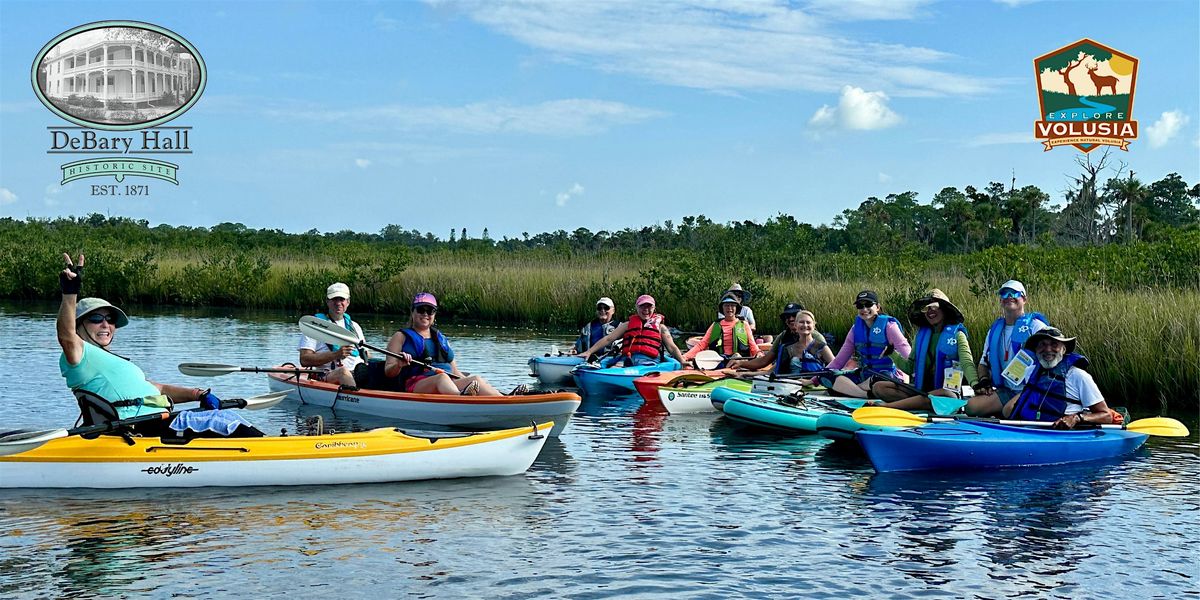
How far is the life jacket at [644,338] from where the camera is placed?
1415 cm

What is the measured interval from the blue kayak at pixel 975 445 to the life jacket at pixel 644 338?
534 centimetres

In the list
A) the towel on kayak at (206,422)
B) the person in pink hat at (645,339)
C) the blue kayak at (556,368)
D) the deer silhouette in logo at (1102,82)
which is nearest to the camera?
the towel on kayak at (206,422)

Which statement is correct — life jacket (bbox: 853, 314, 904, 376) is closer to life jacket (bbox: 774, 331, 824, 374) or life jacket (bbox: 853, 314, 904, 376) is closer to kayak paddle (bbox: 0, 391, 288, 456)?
life jacket (bbox: 774, 331, 824, 374)

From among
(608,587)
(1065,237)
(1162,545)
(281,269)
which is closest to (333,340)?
(608,587)

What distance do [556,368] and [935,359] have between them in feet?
18.7

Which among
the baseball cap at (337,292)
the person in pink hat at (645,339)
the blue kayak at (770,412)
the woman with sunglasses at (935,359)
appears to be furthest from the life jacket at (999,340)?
the baseball cap at (337,292)

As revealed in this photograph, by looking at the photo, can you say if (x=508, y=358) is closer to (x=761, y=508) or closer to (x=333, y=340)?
(x=333, y=340)

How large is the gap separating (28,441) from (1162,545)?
749cm

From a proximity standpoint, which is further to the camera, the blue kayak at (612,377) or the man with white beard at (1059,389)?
the blue kayak at (612,377)

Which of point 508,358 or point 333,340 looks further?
point 508,358

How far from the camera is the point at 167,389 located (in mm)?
8445

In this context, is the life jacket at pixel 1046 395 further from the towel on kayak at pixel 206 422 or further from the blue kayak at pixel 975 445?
the towel on kayak at pixel 206 422

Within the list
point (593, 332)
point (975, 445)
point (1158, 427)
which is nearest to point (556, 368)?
point (593, 332)

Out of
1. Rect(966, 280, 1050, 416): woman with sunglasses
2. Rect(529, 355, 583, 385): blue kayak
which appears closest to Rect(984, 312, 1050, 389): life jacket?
Rect(966, 280, 1050, 416): woman with sunglasses
